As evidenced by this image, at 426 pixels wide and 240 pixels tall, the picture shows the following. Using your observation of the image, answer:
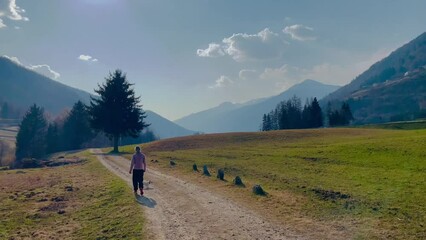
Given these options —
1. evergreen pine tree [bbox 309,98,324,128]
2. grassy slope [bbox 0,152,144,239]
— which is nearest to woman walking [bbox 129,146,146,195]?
grassy slope [bbox 0,152,144,239]

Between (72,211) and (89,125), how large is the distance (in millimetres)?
51738

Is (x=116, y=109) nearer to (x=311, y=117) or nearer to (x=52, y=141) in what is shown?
(x=52, y=141)

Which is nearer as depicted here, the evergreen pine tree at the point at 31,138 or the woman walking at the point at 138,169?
the woman walking at the point at 138,169

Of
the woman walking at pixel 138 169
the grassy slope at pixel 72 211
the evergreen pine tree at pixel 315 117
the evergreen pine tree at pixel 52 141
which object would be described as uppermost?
the evergreen pine tree at pixel 315 117

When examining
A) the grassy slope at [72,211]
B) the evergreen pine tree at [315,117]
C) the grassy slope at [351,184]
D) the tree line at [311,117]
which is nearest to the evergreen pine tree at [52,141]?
the grassy slope at [351,184]

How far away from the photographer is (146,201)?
19.3 metres

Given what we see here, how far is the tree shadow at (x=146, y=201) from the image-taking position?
18.5 meters

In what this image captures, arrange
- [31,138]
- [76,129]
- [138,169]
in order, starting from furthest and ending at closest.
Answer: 1. [76,129]
2. [31,138]
3. [138,169]

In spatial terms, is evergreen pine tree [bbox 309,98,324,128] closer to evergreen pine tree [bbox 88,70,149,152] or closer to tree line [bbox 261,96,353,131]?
tree line [bbox 261,96,353,131]

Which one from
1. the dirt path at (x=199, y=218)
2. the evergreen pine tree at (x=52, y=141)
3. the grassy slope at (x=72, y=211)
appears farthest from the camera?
the evergreen pine tree at (x=52, y=141)

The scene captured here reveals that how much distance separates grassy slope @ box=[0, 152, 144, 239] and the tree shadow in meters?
0.38

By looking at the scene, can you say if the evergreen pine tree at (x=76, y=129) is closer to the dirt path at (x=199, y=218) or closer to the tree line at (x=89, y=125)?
the tree line at (x=89, y=125)

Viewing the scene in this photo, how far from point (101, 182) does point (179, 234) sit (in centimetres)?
1628

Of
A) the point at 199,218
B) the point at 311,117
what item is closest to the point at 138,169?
the point at 199,218
